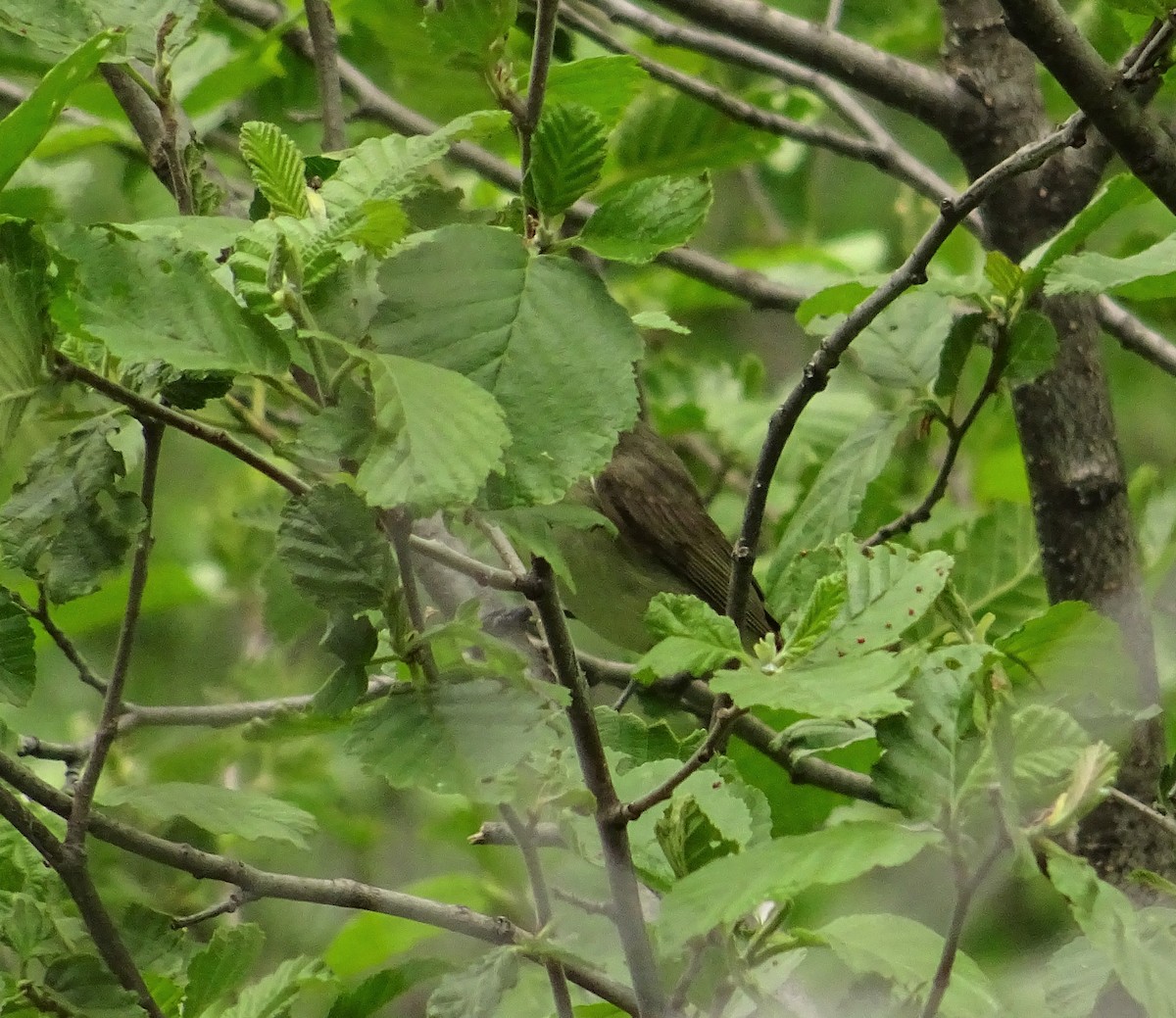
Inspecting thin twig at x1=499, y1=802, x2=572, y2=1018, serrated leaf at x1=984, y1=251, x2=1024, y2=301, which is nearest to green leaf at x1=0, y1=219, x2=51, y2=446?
thin twig at x1=499, y1=802, x2=572, y2=1018

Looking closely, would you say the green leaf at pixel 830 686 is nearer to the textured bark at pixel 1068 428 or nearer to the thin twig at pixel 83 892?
the thin twig at pixel 83 892

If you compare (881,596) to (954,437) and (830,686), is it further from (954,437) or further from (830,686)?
(954,437)

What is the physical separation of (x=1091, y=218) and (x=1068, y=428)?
488 mm

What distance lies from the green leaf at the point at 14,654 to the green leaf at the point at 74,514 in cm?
5

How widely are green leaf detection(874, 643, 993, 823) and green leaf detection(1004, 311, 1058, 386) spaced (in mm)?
524

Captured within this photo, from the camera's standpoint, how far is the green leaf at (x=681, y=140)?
2.11 meters

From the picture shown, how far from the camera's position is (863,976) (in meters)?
0.98

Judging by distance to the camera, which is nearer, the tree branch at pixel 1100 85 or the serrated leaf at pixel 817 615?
the serrated leaf at pixel 817 615

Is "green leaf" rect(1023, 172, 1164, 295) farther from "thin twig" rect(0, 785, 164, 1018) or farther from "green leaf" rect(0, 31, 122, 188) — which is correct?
"thin twig" rect(0, 785, 164, 1018)

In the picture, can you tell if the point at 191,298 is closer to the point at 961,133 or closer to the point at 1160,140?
the point at 1160,140

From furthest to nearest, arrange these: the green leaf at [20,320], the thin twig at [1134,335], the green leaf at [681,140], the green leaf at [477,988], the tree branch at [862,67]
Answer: the green leaf at [681,140] < the thin twig at [1134,335] < the tree branch at [862,67] < the green leaf at [477,988] < the green leaf at [20,320]

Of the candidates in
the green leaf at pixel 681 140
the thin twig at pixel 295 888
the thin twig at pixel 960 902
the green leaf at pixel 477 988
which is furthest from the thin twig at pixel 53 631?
the green leaf at pixel 681 140

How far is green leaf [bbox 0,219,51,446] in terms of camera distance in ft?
2.31

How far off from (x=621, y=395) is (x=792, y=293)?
4.51 feet
